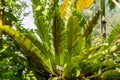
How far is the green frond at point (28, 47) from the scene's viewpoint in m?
5.73

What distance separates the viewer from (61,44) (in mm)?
6254

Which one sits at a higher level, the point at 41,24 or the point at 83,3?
the point at 83,3

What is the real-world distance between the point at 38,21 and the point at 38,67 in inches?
33.8

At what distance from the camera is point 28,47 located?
597cm

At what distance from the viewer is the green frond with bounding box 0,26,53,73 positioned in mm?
5730

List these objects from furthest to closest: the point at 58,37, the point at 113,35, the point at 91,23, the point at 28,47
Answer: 1. the point at 91,23
2. the point at 113,35
3. the point at 58,37
4. the point at 28,47

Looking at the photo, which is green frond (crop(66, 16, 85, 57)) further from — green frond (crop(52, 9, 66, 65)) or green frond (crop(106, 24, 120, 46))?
green frond (crop(106, 24, 120, 46))

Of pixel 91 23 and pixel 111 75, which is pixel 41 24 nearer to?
pixel 91 23

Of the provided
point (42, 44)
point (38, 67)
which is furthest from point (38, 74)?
point (42, 44)

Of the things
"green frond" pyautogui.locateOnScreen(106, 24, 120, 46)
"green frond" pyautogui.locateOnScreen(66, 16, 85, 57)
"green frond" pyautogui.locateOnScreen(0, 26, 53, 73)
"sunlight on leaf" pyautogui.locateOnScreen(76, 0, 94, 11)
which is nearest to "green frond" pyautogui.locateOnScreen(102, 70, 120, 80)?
"green frond" pyautogui.locateOnScreen(106, 24, 120, 46)

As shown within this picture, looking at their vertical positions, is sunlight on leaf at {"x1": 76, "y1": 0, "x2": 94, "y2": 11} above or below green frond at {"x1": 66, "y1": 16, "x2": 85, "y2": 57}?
above

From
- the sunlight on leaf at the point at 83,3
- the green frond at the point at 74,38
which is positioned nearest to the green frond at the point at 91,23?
the green frond at the point at 74,38

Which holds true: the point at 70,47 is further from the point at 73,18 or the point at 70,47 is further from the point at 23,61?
the point at 23,61

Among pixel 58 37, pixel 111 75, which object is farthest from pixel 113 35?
pixel 58 37
